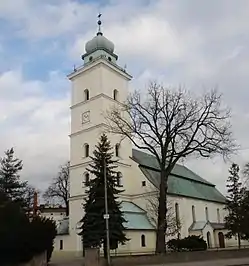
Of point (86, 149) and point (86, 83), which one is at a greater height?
point (86, 83)

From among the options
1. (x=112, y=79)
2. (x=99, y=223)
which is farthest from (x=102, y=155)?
(x=112, y=79)

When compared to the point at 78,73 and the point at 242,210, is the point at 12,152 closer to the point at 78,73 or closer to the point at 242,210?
the point at 78,73

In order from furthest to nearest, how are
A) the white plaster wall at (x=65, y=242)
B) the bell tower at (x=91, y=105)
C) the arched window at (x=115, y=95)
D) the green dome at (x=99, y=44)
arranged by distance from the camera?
the green dome at (x=99, y=44) < the arched window at (x=115, y=95) < the bell tower at (x=91, y=105) < the white plaster wall at (x=65, y=242)

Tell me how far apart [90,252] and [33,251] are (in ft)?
13.1

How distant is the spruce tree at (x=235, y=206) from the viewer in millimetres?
42281

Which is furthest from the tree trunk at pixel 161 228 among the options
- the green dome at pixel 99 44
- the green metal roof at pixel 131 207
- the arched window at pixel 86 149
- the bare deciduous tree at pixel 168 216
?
the green dome at pixel 99 44

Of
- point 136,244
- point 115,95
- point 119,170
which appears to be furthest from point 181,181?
point 136,244

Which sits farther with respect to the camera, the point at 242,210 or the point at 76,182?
the point at 76,182

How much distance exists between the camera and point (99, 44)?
52.9 meters

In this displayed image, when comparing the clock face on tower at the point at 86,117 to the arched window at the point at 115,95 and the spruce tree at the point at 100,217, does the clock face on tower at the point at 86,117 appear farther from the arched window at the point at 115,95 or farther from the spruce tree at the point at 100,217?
the spruce tree at the point at 100,217

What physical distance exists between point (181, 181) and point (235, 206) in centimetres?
1423

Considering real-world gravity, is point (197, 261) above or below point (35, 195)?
below

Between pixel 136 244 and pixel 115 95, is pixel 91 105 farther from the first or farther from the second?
pixel 136 244

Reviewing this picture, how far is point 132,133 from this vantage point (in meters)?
29.6
